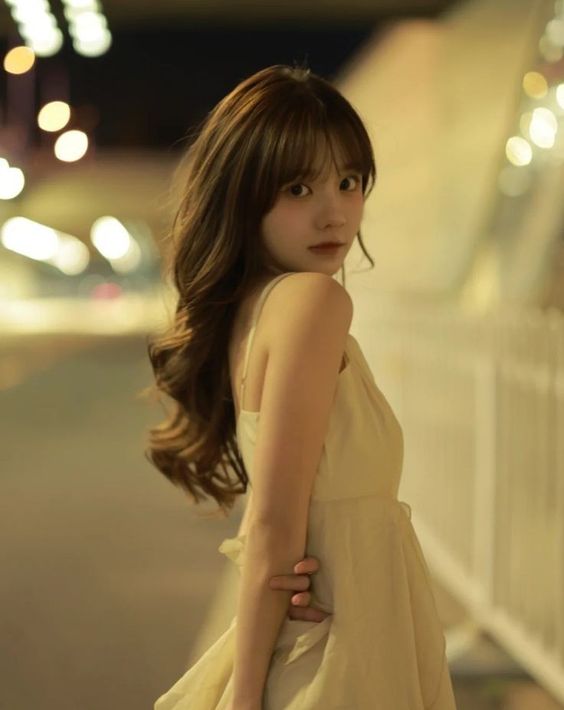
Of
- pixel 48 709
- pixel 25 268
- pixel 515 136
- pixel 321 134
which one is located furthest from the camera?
pixel 25 268

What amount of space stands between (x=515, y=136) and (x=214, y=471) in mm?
7967

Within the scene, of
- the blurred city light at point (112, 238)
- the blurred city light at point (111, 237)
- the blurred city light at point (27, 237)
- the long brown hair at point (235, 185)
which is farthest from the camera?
the blurred city light at point (111, 237)

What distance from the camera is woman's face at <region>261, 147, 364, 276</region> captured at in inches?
63.2

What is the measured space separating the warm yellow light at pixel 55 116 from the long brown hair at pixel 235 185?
9236 mm

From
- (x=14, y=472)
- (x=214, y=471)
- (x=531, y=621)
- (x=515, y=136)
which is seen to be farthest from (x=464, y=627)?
(x=515, y=136)

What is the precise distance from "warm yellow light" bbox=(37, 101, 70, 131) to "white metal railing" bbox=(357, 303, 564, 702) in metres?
5.94

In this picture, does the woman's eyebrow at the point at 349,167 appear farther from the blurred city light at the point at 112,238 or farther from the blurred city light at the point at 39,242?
the blurred city light at the point at 112,238

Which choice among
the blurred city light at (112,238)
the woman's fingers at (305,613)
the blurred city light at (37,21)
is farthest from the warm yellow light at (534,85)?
the blurred city light at (112,238)

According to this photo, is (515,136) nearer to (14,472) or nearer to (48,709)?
(14,472)

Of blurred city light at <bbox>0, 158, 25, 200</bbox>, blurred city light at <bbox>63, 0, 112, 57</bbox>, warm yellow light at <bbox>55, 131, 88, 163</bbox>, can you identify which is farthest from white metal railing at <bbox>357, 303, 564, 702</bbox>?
warm yellow light at <bbox>55, 131, 88, 163</bbox>

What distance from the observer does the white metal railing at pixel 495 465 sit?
4004mm

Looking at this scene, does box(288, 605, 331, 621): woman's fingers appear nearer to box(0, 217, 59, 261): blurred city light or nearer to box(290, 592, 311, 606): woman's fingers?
box(290, 592, 311, 606): woman's fingers

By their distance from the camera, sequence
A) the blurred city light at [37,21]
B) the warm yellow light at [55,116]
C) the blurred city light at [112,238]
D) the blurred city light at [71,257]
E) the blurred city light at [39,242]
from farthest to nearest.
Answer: the blurred city light at [71,257] < the blurred city light at [112,238] < the blurred city light at [39,242] < the warm yellow light at [55,116] < the blurred city light at [37,21]

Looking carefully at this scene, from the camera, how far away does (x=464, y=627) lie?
4.83m
